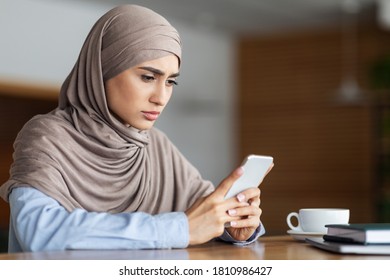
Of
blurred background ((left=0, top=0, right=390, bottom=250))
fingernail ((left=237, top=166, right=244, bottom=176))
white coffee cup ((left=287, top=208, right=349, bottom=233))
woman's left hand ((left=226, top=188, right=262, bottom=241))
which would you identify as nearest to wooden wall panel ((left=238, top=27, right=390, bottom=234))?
blurred background ((left=0, top=0, right=390, bottom=250))

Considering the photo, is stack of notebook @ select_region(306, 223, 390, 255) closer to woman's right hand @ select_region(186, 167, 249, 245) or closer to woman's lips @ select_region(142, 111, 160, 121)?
woman's right hand @ select_region(186, 167, 249, 245)

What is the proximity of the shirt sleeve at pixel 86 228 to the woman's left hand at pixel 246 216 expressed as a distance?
0.44 ft

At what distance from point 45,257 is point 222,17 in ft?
20.0

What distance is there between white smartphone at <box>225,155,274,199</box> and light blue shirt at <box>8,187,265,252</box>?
0.13 m

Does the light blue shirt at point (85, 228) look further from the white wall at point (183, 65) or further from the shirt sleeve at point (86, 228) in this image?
the white wall at point (183, 65)

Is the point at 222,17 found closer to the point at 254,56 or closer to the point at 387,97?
the point at 254,56

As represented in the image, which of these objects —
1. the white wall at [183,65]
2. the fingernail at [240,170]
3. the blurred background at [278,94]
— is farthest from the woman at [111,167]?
the blurred background at [278,94]

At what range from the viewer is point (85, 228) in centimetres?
145

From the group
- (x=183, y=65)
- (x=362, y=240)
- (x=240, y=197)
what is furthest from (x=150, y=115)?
(x=183, y=65)

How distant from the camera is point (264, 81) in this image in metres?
7.98

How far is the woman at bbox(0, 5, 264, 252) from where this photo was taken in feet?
4.83

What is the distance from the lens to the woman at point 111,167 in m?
1.47

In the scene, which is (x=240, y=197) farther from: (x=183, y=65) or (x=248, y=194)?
(x=183, y=65)
